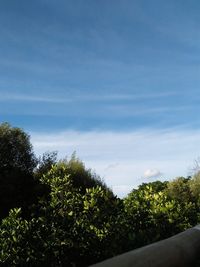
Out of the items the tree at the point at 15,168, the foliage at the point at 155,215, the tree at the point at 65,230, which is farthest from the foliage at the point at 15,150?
the tree at the point at 65,230

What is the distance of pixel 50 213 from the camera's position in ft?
31.1

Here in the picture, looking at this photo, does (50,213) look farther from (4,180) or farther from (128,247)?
(4,180)

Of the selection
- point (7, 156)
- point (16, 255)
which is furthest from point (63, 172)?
point (7, 156)

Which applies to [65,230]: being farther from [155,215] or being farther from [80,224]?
[155,215]

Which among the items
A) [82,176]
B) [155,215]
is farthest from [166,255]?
[82,176]

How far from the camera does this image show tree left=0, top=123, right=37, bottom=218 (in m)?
30.9

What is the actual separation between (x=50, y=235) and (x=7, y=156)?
29.5 meters

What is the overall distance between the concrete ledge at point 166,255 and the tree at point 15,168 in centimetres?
1975

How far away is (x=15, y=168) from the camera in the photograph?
35312 millimetres

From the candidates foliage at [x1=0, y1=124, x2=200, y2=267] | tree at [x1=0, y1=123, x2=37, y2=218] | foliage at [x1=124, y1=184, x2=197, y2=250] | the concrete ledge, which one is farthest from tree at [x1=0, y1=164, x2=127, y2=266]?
tree at [x1=0, y1=123, x2=37, y2=218]

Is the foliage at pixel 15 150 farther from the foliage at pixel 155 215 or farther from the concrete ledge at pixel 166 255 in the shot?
the concrete ledge at pixel 166 255

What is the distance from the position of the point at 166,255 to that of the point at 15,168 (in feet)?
94.0

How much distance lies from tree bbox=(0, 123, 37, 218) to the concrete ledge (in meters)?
19.8

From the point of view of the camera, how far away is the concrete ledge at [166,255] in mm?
6527
